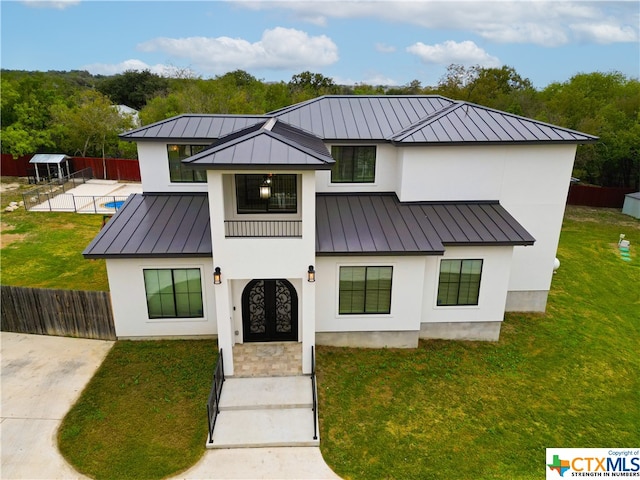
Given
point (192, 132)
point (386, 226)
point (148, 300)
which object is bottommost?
point (148, 300)

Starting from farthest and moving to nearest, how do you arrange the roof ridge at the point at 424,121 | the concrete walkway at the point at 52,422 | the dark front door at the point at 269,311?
1. the roof ridge at the point at 424,121
2. the dark front door at the point at 269,311
3. the concrete walkway at the point at 52,422

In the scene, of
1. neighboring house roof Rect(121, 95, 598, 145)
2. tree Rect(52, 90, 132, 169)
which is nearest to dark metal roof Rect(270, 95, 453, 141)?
neighboring house roof Rect(121, 95, 598, 145)

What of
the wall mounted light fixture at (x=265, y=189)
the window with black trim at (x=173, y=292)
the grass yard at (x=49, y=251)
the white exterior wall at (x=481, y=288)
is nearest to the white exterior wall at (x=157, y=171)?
the wall mounted light fixture at (x=265, y=189)

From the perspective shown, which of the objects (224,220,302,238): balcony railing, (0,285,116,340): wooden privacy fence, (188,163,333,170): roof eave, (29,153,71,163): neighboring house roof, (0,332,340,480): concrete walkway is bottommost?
(0,332,340,480): concrete walkway

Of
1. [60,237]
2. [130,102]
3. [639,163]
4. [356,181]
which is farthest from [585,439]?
[130,102]

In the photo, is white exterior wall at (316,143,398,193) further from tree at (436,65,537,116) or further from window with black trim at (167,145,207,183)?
tree at (436,65,537,116)

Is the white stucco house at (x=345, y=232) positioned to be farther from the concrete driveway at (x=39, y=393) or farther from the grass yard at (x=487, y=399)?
→ the concrete driveway at (x=39, y=393)

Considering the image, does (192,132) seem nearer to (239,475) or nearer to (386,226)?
(386,226)
